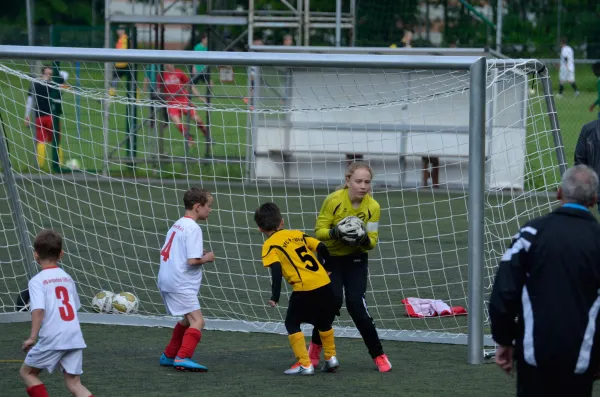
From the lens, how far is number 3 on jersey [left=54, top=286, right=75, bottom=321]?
5234mm

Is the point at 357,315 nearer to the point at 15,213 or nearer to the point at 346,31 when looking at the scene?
the point at 15,213

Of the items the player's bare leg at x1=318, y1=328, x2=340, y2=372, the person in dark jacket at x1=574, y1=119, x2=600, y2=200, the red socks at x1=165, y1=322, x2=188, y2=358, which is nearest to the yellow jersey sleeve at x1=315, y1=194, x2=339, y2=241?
the player's bare leg at x1=318, y1=328, x2=340, y2=372

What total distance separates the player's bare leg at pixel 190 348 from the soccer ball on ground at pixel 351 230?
3.54 feet

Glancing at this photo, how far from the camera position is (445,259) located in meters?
11.2

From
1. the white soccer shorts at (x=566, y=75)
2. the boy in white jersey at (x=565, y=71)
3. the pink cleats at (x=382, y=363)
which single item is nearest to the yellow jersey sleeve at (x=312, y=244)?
the pink cleats at (x=382, y=363)

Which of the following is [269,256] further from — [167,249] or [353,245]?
[167,249]

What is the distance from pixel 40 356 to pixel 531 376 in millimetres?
2525

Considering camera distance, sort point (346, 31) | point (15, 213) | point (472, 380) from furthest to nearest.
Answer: point (346, 31) → point (15, 213) → point (472, 380)

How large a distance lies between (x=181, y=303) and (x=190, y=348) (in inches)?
11.4

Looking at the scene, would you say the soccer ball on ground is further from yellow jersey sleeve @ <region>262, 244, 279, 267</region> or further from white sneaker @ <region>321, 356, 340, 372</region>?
white sneaker @ <region>321, 356, 340, 372</region>

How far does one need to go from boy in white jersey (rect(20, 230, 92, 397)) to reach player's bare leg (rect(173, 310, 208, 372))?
1.23 meters

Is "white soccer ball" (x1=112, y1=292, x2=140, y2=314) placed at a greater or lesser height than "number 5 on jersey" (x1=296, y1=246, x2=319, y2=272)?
lesser

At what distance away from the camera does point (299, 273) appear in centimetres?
630

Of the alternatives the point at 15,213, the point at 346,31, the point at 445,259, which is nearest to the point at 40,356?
the point at 15,213
